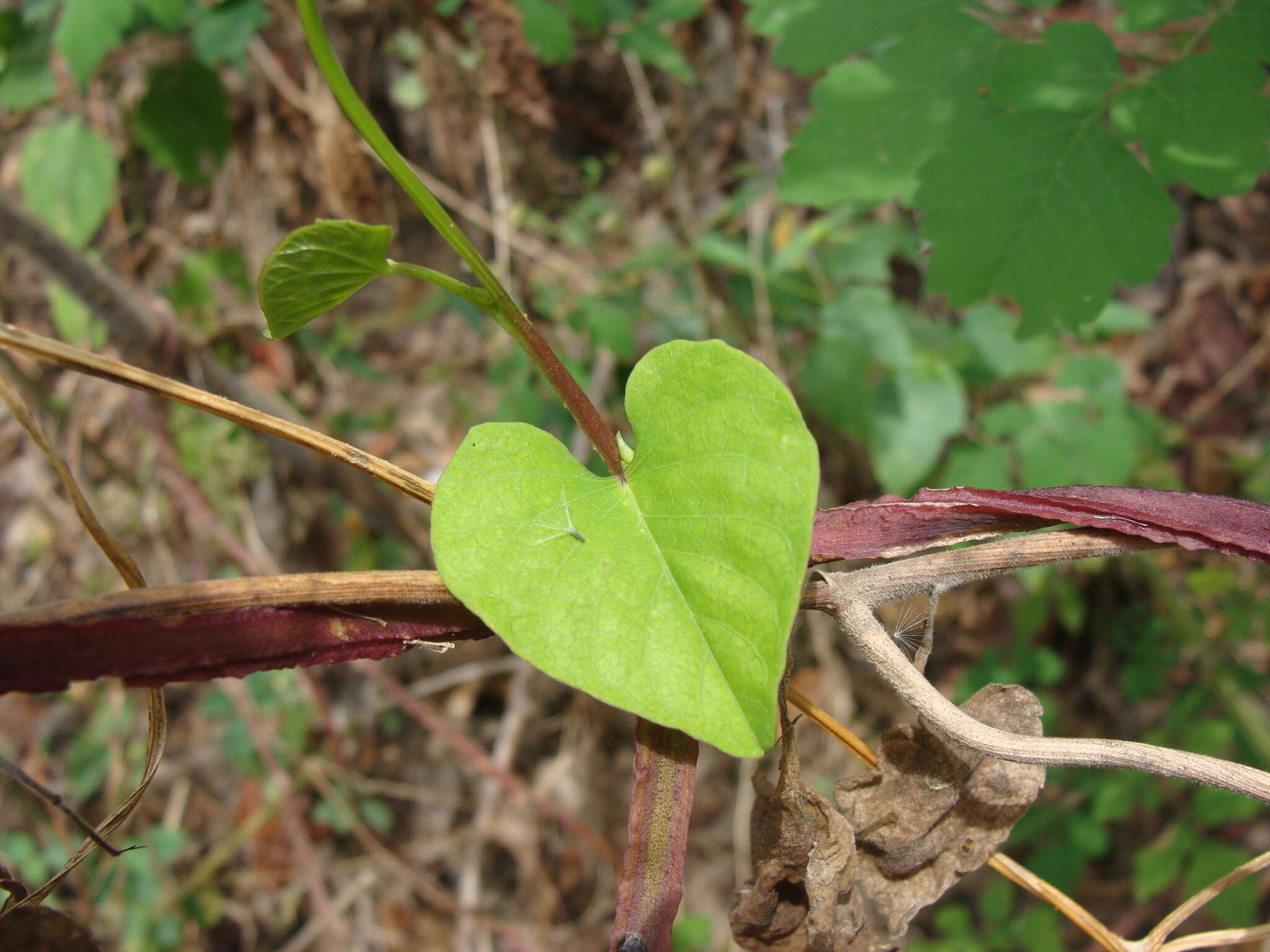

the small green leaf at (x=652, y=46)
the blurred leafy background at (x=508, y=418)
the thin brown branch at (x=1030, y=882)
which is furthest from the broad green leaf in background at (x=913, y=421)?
the thin brown branch at (x=1030, y=882)

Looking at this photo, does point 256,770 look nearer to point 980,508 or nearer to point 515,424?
point 515,424

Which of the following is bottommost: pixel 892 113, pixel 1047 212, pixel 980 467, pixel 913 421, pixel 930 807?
pixel 980 467

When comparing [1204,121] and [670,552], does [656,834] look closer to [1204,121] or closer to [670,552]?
[670,552]

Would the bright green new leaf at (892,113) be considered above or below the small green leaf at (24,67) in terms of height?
below

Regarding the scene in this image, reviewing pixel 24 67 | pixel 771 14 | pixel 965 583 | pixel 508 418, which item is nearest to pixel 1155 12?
pixel 771 14

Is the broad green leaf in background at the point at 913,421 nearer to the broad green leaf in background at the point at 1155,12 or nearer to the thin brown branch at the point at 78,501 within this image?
the broad green leaf in background at the point at 1155,12

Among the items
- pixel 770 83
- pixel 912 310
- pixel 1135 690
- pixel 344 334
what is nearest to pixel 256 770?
pixel 344 334
